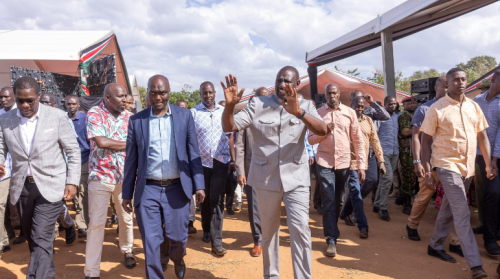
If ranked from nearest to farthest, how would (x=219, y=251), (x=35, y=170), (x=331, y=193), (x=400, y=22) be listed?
(x=35, y=170), (x=331, y=193), (x=219, y=251), (x=400, y=22)

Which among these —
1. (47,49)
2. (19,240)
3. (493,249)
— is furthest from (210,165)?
(47,49)

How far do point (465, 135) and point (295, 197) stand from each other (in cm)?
222

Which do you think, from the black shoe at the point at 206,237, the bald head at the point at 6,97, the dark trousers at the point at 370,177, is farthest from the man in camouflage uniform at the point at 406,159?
the bald head at the point at 6,97

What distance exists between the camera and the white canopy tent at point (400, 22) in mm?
8906

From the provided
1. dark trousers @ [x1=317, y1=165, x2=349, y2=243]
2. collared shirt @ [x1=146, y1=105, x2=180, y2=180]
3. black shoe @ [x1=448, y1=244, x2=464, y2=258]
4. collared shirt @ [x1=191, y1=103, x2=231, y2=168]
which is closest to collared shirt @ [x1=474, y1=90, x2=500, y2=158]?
black shoe @ [x1=448, y1=244, x2=464, y2=258]

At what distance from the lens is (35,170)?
11.5 feet

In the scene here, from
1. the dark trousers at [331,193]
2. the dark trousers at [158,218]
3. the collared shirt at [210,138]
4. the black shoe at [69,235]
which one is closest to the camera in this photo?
the dark trousers at [158,218]

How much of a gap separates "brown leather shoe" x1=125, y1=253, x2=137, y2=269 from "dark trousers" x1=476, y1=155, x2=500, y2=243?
450 centimetres

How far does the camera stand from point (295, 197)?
3.42 meters

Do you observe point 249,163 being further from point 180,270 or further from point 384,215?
point 384,215

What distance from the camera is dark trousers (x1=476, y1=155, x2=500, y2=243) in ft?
15.6

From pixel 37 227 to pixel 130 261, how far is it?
54.5 inches

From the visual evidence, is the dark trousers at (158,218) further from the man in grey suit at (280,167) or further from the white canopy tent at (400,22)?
the white canopy tent at (400,22)

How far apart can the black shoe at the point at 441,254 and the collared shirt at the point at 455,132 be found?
115cm
